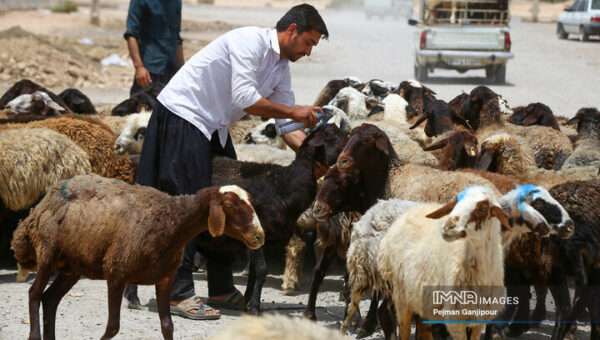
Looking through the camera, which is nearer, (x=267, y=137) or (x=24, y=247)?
(x=24, y=247)

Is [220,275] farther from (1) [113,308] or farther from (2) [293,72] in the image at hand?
(2) [293,72]

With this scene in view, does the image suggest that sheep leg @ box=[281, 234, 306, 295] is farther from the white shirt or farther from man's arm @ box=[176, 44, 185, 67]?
man's arm @ box=[176, 44, 185, 67]

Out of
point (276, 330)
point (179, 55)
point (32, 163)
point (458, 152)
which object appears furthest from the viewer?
point (179, 55)

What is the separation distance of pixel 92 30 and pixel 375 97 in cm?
2563

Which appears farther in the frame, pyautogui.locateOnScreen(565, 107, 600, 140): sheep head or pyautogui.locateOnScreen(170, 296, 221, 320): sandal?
pyautogui.locateOnScreen(565, 107, 600, 140): sheep head

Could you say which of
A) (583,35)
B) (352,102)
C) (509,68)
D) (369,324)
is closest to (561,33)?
(583,35)

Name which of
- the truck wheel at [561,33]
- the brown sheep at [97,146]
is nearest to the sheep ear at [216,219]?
the brown sheep at [97,146]

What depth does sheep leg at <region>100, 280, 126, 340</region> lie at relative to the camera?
4.90 meters

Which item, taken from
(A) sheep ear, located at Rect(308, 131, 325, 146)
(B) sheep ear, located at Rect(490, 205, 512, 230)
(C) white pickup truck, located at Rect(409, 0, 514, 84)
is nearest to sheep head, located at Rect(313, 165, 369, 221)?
(A) sheep ear, located at Rect(308, 131, 325, 146)

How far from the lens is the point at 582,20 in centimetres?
2905

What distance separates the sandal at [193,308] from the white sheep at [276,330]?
3.55 m

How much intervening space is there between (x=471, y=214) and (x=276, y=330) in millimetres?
2104

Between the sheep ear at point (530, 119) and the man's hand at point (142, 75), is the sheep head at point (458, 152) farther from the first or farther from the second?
the man's hand at point (142, 75)

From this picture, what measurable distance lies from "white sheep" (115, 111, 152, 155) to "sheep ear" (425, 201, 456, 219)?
3888mm
